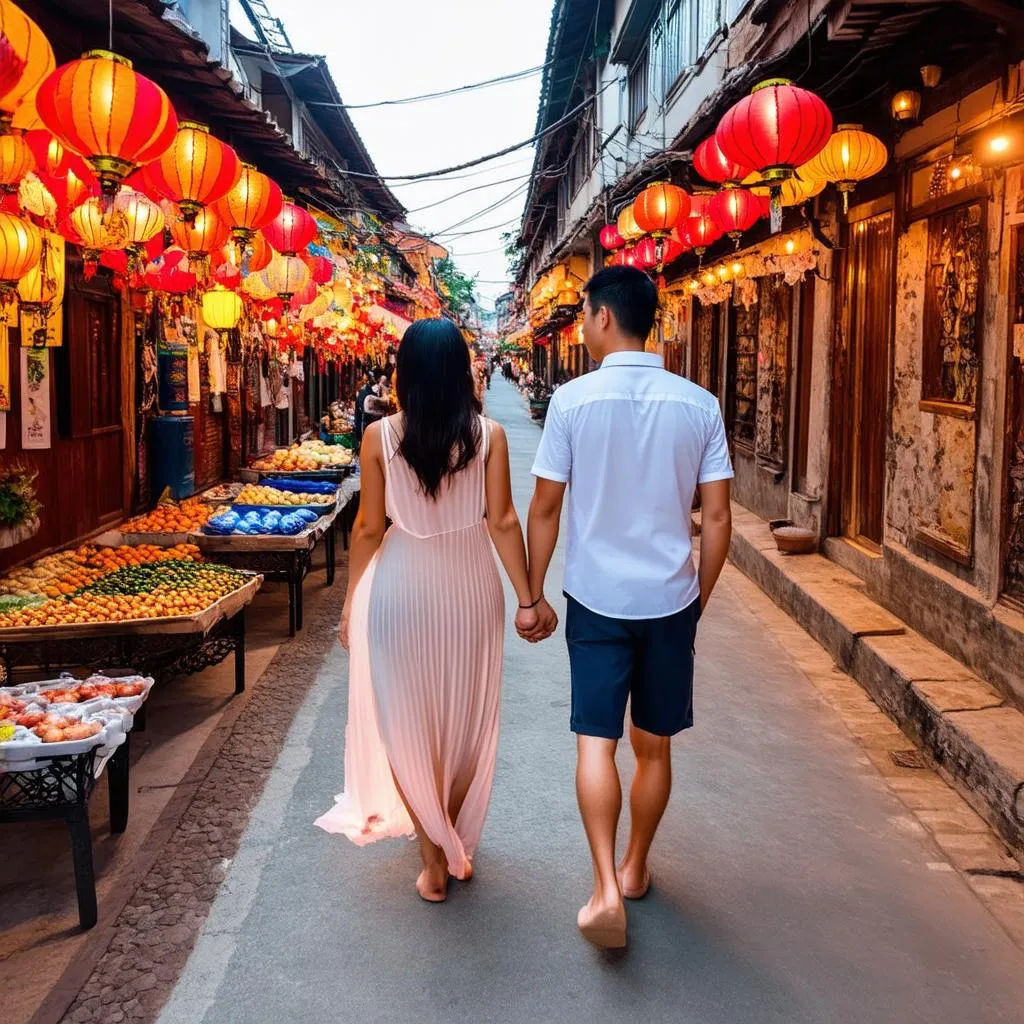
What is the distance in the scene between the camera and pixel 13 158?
506 centimetres

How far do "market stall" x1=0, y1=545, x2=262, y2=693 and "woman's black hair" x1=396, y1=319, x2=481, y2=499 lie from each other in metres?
2.80

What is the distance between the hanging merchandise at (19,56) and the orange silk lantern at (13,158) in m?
0.39

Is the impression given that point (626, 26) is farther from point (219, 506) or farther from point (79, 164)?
point (79, 164)

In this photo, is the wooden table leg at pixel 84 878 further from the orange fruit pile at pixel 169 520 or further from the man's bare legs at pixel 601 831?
the orange fruit pile at pixel 169 520

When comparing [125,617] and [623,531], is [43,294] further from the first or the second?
[623,531]

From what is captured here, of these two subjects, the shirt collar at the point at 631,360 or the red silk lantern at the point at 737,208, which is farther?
the red silk lantern at the point at 737,208

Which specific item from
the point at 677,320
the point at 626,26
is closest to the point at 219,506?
the point at 677,320

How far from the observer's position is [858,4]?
18.5ft

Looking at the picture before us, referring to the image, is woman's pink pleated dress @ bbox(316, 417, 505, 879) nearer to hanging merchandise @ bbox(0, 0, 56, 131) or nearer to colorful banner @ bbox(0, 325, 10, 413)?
hanging merchandise @ bbox(0, 0, 56, 131)

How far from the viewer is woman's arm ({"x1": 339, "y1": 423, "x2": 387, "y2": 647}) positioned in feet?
11.8

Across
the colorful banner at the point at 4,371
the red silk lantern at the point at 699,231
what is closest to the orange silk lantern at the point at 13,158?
the colorful banner at the point at 4,371

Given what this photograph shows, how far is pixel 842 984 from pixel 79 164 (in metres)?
5.88

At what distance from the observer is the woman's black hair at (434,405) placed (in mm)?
3518

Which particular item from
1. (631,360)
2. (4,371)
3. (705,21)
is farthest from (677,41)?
(631,360)
